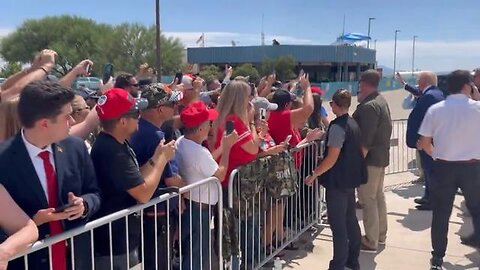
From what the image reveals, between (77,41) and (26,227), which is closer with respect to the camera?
(26,227)

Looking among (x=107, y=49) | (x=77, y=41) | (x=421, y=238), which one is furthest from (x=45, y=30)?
(x=421, y=238)

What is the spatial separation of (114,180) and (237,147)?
5.15 ft

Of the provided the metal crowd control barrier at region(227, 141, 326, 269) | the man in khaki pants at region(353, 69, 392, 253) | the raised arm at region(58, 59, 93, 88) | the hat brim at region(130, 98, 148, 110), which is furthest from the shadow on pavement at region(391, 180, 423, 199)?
the hat brim at region(130, 98, 148, 110)

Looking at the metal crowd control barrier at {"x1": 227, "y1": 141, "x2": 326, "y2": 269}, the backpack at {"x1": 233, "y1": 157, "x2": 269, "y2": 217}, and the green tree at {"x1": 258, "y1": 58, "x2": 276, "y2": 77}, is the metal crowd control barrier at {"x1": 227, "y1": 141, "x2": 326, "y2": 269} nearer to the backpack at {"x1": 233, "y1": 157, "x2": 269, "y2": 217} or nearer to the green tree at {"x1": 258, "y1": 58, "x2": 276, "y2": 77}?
the backpack at {"x1": 233, "y1": 157, "x2": 269, "y2": 217}

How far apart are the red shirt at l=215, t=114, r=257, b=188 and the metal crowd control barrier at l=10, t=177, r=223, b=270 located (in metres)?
0.41

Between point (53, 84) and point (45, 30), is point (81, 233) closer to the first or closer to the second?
point (53, 84)

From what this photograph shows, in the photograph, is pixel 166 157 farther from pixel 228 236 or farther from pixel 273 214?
pixel 273 214

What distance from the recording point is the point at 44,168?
245 centimetres

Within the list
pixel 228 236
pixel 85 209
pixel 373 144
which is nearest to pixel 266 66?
pixel 373 144

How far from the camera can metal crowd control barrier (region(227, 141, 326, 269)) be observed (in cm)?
448

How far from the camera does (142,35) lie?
2084 inches

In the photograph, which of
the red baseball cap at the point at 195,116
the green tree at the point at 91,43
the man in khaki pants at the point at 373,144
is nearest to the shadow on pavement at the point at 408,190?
the man in khaki pants at the point at 373,144

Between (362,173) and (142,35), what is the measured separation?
5100cm

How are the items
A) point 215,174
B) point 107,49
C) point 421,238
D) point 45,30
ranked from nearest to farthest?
1. point 215,174
2. point 421,238
3. point 107,49
4. point 45,30
